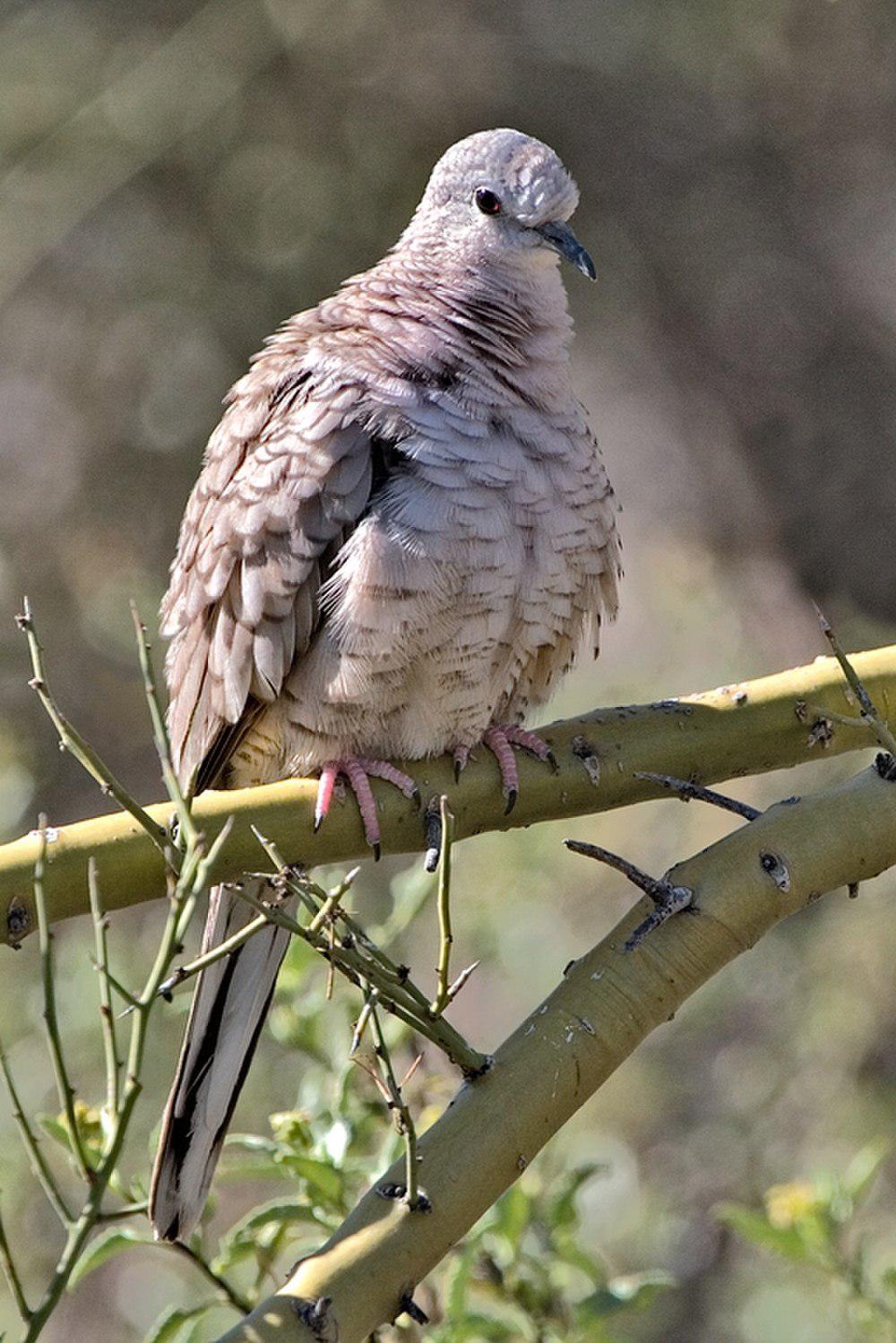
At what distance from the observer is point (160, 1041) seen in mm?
4781

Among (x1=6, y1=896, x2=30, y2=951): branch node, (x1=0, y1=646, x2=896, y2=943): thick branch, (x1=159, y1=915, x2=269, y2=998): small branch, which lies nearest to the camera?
(x1=159, y1=915, x2=269, y2=998): small branch

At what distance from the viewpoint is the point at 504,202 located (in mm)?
3096

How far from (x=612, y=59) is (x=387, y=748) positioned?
3266 millimetres

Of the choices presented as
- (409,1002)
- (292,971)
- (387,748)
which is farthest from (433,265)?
(409,1002)

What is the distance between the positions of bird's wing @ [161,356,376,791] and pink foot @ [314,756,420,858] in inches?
9.0

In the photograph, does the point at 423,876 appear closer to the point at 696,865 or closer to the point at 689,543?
the point at 696,865

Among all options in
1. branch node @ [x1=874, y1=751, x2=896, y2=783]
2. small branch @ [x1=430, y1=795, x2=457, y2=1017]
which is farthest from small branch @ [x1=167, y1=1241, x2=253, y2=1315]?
branch node @ [x1=874, y1=751, x2=896, y2=783]

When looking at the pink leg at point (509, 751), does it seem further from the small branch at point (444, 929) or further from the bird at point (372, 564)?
the small branch at point (444, 929)

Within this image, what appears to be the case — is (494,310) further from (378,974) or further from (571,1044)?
(378,974)

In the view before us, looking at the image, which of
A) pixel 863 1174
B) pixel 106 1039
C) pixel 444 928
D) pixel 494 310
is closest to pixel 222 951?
pixel 106 1039

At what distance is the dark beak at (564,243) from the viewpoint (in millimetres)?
2999

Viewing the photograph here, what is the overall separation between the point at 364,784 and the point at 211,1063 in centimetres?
55

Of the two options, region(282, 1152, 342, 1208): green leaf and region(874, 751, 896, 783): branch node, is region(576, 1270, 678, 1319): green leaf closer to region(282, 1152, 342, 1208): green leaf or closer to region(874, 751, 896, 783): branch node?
region(282, 1152, 342, 1208): green leaf

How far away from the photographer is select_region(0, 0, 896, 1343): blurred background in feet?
15.8
